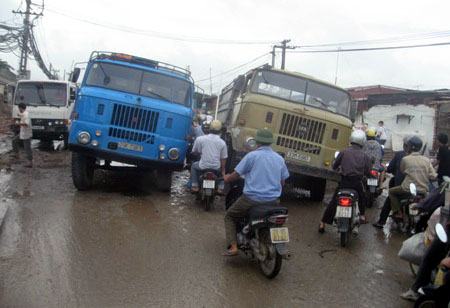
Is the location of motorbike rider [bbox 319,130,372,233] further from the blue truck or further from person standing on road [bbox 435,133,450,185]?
the blue truck

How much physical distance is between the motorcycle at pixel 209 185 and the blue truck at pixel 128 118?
2.84ft

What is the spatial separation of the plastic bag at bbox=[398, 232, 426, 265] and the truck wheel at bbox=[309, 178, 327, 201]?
5.14 m

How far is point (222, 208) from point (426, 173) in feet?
11.8

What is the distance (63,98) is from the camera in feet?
53.7

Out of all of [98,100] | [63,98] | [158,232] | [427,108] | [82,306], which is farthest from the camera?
[427,108]

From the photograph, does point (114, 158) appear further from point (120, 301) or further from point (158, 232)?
point (120, 301)

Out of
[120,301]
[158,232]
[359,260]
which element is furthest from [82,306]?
[359,260]

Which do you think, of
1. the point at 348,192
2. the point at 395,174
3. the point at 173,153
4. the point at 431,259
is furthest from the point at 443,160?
the point at 173,153

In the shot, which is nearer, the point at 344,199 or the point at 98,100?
the point at 344,199

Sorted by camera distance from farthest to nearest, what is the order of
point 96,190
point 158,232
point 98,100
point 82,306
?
1. point 96,190
2. point 98,100
3. point 158,232
4. point 82,306

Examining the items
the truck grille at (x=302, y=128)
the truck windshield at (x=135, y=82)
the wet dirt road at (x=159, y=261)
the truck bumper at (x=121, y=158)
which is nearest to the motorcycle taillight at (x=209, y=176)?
the wet dirt road at (x=159, y=261)

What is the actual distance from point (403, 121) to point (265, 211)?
26001mm

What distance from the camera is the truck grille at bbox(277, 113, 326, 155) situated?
948 cm

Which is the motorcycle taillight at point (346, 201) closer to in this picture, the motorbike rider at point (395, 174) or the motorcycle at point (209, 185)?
the motorbike rider at point (395, 174)
